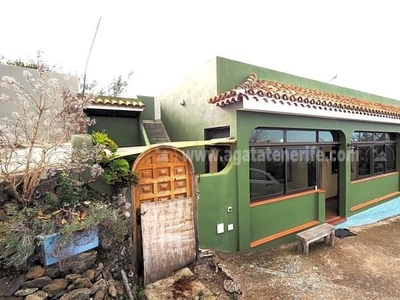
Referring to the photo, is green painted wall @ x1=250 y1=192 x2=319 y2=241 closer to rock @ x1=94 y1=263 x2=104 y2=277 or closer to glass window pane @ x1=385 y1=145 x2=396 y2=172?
rock @ x1=94 y1=263 x2=104 y2=277

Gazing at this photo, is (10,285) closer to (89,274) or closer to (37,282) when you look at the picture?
(37,282)

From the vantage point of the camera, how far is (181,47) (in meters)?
17.5

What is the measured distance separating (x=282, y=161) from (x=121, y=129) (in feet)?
23.6

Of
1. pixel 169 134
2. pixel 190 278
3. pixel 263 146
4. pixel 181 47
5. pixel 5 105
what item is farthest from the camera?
pixel 181 47

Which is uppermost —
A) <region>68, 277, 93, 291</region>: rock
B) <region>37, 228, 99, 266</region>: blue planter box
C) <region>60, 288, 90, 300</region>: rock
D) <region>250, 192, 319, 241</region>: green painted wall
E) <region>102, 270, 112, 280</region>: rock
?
<region>37, 228, 99, 266</region>: blue planter box

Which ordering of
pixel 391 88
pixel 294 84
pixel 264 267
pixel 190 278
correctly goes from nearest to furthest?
1. pixel 190 278
2. pixel 264 267
3. pixel 294 84
4. pixel 391 88

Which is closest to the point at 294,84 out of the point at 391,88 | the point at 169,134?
the point at 169,134

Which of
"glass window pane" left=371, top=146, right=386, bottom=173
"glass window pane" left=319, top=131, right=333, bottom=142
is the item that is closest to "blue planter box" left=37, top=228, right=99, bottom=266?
"glass window pane" left=319, top=131, right=333, bottom=142

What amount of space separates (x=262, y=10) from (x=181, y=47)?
7205 millimetres

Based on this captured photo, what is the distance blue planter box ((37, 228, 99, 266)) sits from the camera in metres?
3.46

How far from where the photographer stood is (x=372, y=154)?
1295 cm

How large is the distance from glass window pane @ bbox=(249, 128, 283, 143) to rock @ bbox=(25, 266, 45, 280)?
6.40 m

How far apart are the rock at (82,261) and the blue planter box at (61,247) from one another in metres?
0.10

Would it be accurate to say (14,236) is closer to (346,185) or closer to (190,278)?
(190,278)
